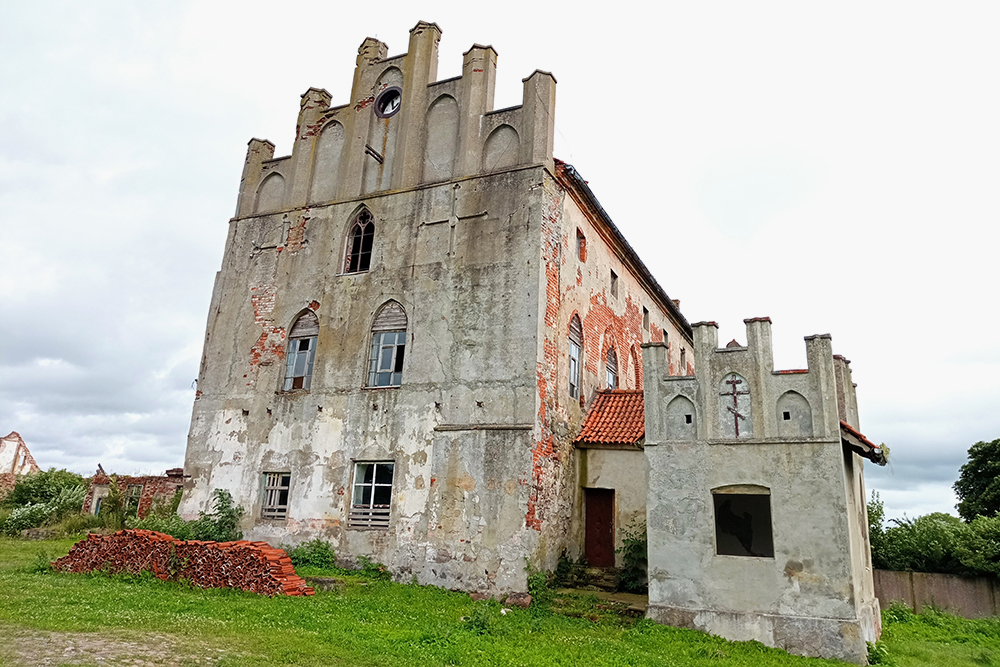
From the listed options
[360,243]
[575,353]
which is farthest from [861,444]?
[360,243]

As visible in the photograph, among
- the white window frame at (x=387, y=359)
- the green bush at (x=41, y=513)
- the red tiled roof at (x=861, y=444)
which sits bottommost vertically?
the green bush at (x=41, y=513)

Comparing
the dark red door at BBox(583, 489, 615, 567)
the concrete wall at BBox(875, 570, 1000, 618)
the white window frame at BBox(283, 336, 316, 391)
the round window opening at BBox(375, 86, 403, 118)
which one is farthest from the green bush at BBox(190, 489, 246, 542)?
the concrete wall at BBox(875, 570, 1000, 618)

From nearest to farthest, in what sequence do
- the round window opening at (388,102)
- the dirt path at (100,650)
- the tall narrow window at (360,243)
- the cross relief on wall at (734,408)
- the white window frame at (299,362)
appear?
1. the dirt path at (100,650)
2. the cross relief on wall at (734,408)
3. the white window frame at (299,362)
4. the tall narrow window at (360,243)
5. the round window opening at (388,102)

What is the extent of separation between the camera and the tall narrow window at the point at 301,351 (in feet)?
54.6

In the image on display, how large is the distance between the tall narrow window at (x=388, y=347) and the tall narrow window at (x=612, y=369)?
6.35 metres

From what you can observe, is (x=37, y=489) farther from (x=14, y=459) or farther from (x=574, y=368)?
(x=574, y=368)

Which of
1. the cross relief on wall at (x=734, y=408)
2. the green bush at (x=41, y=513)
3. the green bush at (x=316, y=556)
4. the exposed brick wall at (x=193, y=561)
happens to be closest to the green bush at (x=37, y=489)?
the green bush at (x=41, y=513)

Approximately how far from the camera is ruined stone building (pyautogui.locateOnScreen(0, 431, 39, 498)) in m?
32.2

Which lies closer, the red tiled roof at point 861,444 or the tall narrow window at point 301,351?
the red tiled roof at point 861,444

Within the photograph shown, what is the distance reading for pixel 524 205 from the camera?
49.8ft

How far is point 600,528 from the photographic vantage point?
1508 centimetres

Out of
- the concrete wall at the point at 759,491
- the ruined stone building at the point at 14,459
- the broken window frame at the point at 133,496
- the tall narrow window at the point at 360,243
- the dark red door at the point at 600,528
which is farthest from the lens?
the ruined stone building at the point at 14,459

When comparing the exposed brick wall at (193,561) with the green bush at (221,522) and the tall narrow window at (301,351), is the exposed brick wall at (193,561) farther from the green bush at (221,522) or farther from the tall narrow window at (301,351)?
the tall narrow window at (301,351)

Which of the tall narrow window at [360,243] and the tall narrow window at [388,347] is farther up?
the tall narrow window at [360,243]
